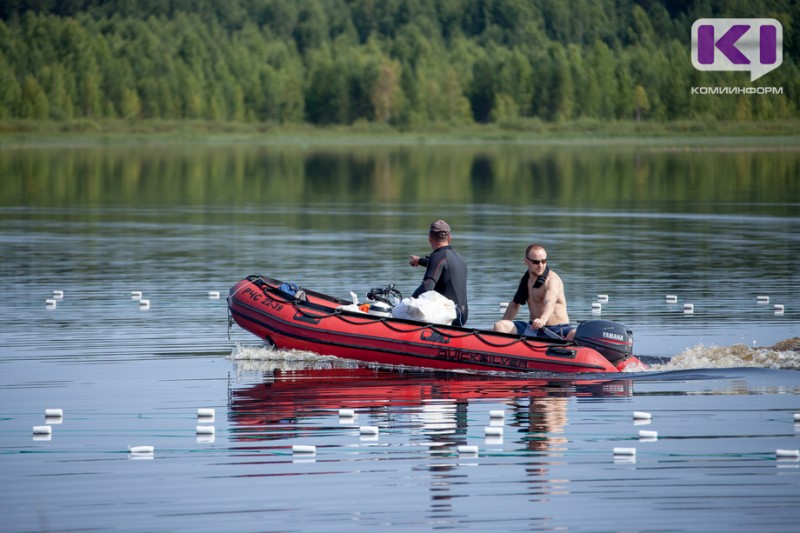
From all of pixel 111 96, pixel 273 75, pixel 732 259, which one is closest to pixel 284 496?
pixel 732 259

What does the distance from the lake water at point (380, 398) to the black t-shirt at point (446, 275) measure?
106 centimetres

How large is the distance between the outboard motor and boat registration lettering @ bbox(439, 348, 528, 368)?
715 millimetres

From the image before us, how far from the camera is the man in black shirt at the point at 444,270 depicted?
16.8 m

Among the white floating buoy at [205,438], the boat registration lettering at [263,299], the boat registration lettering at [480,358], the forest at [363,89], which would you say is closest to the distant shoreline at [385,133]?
the forest at [363,89]

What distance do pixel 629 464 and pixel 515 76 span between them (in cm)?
14057

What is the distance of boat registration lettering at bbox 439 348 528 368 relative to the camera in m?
16.0

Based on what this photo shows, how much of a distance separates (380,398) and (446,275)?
2.43 meters

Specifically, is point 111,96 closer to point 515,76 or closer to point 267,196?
point 515,76

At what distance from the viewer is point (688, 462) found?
→ 1188cm

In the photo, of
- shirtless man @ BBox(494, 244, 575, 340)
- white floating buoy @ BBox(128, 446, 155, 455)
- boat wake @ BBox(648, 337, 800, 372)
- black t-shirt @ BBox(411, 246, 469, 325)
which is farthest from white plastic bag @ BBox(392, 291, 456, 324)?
white floating buoy @ BBox(128, 446, 155, 455)

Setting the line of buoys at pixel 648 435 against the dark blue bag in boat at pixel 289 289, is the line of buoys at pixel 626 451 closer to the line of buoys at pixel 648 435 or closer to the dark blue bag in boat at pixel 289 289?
the line of buoys at pixel 648 435

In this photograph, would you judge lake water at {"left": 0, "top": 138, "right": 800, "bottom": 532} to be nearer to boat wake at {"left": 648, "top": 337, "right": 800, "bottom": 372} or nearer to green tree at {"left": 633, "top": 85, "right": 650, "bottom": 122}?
boat wake at {"left": 648, "top": 337, "right": 800, "bottom": 372}

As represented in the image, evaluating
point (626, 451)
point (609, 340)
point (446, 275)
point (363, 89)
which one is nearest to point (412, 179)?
point (446, 275)

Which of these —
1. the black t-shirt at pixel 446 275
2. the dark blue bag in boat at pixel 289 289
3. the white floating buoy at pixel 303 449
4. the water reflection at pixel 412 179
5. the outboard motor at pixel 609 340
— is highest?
the water reflection at pixel 412 179
